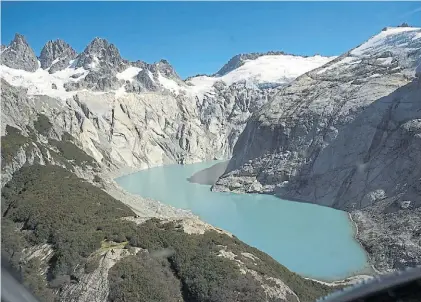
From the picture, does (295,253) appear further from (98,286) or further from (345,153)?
(345,153)

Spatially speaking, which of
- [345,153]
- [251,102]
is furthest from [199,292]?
[251,102]

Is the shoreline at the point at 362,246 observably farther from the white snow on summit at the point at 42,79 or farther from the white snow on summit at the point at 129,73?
the white snow on summit at the point at 129,73

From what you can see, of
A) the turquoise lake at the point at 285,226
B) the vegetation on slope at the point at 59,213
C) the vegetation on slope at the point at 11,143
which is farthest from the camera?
the vegetation on slope at the point at 11,143

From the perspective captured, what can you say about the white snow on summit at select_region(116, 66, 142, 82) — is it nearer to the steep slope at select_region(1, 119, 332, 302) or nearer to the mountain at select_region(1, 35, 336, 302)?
the mountain at select_region(1, 35, 336, 302)

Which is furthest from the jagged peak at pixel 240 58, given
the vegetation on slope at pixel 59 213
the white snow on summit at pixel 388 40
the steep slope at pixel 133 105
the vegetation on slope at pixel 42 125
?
the vegetation on slope at pixel 59 213

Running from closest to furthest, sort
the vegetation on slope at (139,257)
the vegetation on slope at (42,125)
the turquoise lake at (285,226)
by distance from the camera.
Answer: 1. the vegetation on slope at (139,257)
2. the turquoise lake at (285,226)
3. the vegetation on slope at (42,125)

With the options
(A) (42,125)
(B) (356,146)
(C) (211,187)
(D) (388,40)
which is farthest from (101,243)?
(D) (388,40)
